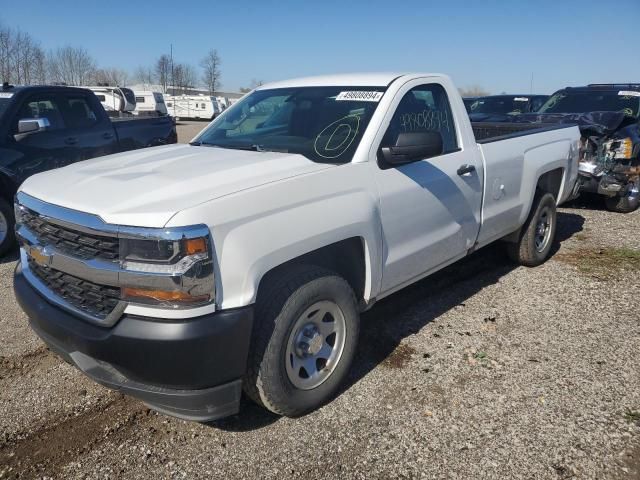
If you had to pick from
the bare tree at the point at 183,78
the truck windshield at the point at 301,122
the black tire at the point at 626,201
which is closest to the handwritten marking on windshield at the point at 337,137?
the truck windshield at the point at 301,122

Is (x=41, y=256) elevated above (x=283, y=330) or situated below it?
above

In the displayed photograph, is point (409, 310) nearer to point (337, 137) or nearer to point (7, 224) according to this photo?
point (337, 137)

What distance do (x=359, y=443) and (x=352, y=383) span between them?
23.2 inches

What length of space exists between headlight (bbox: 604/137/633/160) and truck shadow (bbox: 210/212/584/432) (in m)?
2.43

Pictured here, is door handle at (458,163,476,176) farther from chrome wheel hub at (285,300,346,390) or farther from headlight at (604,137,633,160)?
headlight at (604,137,633,160)

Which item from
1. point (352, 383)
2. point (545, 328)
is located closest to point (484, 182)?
point (545, 328)

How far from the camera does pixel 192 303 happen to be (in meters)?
2.34

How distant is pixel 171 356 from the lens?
7.57 ft

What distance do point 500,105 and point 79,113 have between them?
9.06 m

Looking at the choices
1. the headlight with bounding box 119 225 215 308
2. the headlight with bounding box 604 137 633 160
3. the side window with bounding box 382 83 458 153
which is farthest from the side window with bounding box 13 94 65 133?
the headlight with bounding box 604 137 633 160

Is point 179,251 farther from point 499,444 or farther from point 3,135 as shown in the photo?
point 3,135

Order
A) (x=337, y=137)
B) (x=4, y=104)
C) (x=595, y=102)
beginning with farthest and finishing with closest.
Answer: (x=595, y=102) < (x=4, y=104) < (x=337, y=137)

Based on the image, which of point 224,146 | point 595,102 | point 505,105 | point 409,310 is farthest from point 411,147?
point 505,105

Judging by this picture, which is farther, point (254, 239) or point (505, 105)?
point (505, 105)
